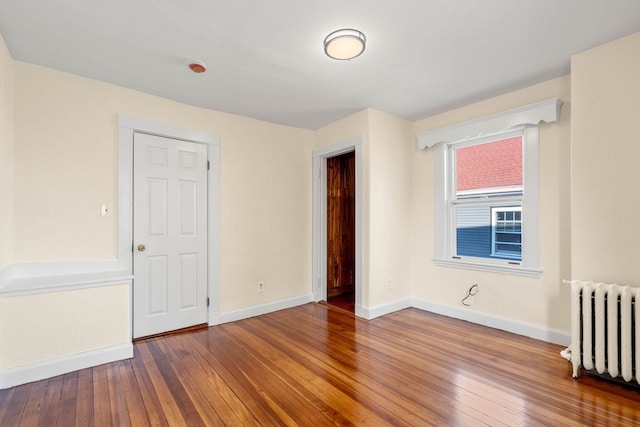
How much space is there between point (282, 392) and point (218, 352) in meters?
0.95

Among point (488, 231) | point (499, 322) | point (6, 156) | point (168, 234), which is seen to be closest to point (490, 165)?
point (488, 231)

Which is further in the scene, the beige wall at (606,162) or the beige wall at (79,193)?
the beige wall at (79,193)

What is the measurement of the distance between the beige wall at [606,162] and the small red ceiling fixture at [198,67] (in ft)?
10.3

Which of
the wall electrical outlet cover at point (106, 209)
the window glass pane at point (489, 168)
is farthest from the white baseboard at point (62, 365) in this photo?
the window glass pane at point (489, 168)

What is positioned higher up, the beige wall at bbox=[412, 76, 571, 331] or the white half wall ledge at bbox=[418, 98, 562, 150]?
the white half wall ledge at bbox=[418, 98, 562, 150]

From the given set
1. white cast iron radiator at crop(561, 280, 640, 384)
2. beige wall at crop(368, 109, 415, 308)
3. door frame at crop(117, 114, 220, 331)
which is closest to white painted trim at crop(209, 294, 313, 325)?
door frame at crop(117, 114, 220, 331)

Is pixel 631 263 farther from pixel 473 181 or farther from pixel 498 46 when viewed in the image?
pixel 498 46

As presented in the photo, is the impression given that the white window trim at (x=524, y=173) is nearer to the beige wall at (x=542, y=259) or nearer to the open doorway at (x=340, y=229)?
the beige wall at (x=542, y=259)

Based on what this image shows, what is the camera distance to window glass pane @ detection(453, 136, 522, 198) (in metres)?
3.24

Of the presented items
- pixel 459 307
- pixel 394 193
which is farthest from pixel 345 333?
pixel 394 193

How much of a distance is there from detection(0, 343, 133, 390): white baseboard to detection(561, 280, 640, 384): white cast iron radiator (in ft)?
12.2

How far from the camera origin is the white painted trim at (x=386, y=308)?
3637mm

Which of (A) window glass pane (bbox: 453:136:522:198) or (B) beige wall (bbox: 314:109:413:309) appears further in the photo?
(B) beige wall (bbox: 314:109:413:309)

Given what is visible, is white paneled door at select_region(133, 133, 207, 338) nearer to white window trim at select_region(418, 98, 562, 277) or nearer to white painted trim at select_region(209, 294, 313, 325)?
white painted trim at select_region(209, 294, 313, 325)
